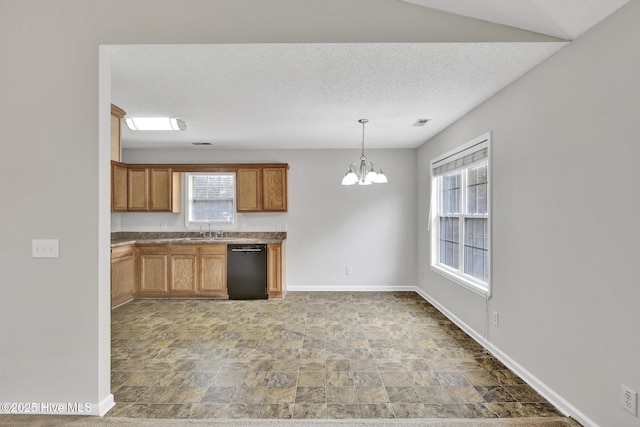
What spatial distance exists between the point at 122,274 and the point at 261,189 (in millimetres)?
2419

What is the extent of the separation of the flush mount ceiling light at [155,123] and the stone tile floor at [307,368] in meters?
2.38

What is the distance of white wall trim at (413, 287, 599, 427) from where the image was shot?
2166 millimetres

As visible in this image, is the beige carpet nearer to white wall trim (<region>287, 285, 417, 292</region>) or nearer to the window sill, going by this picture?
the window sill

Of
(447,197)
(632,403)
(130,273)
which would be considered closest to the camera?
(632,403)

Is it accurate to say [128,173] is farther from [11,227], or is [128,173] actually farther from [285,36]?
[285,36]

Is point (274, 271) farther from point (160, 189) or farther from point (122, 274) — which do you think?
point (160, 189)

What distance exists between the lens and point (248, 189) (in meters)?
5.67

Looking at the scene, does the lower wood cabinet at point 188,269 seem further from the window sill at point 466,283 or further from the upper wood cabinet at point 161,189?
the window sill at point 466,283

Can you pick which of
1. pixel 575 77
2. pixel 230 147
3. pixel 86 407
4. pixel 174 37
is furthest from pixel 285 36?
pixel 230 147

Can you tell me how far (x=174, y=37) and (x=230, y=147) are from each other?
11.7ft

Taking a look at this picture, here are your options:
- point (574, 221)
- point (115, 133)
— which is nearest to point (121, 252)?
point (115, 133)

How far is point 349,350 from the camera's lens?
332cm

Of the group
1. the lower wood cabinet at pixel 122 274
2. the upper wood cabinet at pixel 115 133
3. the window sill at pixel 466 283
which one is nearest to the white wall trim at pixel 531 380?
the window sill at pixel 466 283

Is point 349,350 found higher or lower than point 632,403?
lower
